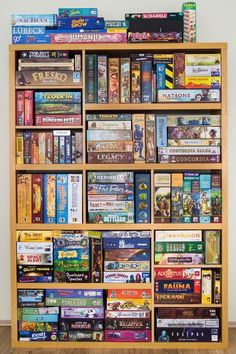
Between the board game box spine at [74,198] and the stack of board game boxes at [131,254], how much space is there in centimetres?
23

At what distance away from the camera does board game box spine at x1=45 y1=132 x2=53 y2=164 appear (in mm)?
3283

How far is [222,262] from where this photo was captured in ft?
10.7

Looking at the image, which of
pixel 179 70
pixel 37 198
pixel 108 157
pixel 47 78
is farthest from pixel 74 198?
pixel 179 70

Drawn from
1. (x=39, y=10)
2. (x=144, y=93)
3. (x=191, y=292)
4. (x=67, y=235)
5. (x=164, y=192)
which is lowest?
(x=191, y=292)

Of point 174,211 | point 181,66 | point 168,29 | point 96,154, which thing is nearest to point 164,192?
point 174,211

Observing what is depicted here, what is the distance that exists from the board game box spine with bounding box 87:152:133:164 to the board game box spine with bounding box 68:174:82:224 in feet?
0.45

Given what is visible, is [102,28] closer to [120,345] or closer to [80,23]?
[80,23]

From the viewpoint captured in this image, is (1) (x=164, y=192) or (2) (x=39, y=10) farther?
(2) (x=39, y=10)

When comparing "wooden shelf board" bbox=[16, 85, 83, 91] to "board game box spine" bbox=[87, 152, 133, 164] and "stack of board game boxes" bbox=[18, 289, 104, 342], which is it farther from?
"stack of board game boxes" bbox=[18, 289, 104, 342]

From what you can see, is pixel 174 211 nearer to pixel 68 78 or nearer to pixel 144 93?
pixel 144 93

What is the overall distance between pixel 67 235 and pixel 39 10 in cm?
161

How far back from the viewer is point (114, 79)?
327 centimetres
